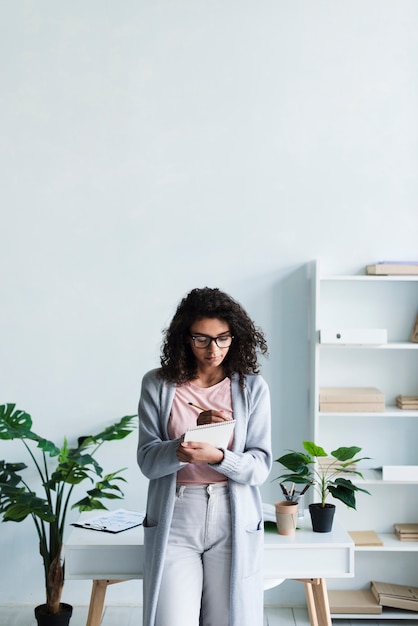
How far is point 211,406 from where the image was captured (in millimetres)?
2576

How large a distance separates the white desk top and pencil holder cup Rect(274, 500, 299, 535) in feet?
0.08

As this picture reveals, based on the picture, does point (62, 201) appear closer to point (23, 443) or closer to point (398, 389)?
point (23, 443)

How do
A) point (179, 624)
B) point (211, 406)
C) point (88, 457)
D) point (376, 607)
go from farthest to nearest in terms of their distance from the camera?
1. point (376, 607)
2. point (88, 457)
3. point (211, 406)
4. point (179, 624)

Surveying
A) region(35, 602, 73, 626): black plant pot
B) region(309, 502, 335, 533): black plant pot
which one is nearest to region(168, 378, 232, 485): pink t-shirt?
region(309, 502, 335, 533): black plant pot

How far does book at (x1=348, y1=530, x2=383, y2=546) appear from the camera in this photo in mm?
3586

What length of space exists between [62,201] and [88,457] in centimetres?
116

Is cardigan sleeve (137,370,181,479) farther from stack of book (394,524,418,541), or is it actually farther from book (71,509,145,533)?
stack of book (394,524,418,541)

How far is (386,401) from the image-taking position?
3.76 m

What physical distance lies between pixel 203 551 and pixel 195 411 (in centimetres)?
A: 41

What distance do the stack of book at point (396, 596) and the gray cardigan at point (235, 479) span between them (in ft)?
4.21

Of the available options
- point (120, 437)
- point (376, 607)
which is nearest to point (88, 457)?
point (120, 437)

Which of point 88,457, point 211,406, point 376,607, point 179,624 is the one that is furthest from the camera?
point 376,607

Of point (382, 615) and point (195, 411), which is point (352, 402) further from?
point (195, 411)

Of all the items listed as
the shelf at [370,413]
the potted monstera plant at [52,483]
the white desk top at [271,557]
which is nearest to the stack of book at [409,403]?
the shelf at [370,413]
